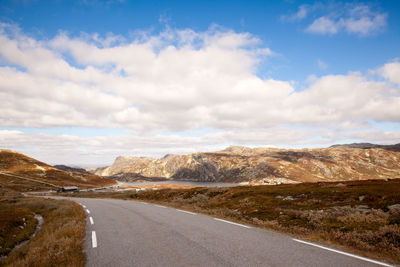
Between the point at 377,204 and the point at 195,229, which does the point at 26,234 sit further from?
the point at 377,204

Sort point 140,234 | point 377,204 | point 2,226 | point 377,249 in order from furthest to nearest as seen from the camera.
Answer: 1. point 2,226
2. point 377,204
3. point 140,234
4. point 377,249

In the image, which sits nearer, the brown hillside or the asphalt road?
the asphalt road

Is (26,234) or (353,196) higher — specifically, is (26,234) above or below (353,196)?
below

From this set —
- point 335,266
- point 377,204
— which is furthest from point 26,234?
point 377,204

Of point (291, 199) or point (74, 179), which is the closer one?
point (291, 199)

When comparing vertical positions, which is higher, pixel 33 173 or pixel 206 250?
pixel 33 173

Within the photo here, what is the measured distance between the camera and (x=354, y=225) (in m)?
13.0

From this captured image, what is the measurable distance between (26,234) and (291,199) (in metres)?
27.2

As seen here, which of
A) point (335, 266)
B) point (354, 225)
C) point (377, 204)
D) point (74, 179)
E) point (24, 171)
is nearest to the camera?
point (335, 266)

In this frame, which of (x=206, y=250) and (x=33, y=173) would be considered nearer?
(x=206, y=250)

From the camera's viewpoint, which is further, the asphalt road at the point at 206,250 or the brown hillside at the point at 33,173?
the brown hillside at the point at 33,173

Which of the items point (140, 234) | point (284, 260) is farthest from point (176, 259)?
point (140, 234)

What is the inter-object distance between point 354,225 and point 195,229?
9.19 meters

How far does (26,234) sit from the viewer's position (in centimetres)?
2047
